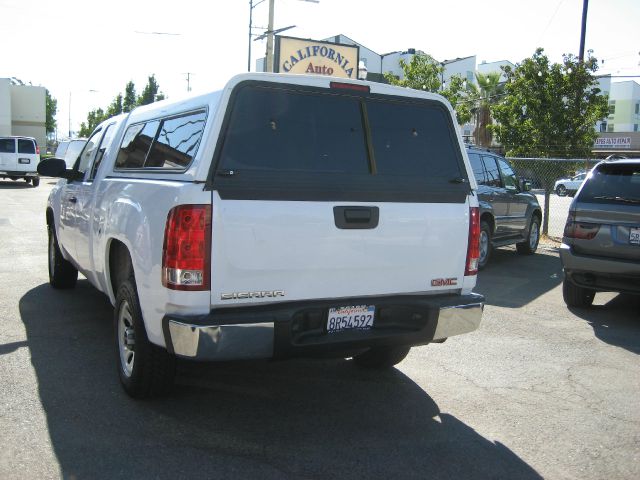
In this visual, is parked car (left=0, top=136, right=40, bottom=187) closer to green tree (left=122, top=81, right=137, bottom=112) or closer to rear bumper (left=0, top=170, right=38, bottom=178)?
rear bumper (left=0, top=170, right=38, bottom=178)

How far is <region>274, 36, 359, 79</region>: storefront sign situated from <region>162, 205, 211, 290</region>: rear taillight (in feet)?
64.5

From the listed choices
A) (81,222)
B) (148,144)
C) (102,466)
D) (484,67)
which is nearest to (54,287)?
(81,222)

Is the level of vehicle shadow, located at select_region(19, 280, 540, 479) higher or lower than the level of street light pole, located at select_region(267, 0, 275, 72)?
lower

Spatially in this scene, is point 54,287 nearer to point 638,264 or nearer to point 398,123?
point 398,123

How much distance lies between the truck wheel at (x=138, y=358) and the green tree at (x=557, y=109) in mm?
12535

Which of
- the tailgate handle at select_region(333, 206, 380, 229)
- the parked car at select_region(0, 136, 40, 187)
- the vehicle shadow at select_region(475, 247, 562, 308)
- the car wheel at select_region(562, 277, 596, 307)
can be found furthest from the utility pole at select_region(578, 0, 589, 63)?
the parked car at select_region(0, 136, 40, 187)

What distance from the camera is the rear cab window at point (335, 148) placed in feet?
12.0

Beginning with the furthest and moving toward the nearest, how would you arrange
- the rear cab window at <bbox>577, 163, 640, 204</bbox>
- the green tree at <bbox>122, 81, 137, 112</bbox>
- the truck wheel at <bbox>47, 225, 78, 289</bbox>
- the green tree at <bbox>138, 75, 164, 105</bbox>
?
1. the green tree at <bbox>122, 81, 137, 112</bbox>
2. the green tree at <bbox>138, 75, 164, 105</bbox>
3. the truck wheel at <bbox>47, 225, 78, 289</bbox>
4. the rear cab window at <bbox>577, 163, 640, 204</bbox>

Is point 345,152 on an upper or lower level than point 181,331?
upper

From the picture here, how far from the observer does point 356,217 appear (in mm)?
3867

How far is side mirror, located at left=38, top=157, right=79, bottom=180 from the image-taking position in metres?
6.12

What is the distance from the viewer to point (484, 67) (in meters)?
76.6

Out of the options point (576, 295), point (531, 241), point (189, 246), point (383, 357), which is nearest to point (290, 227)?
point (189, 246)

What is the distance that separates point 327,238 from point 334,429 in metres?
1.19
